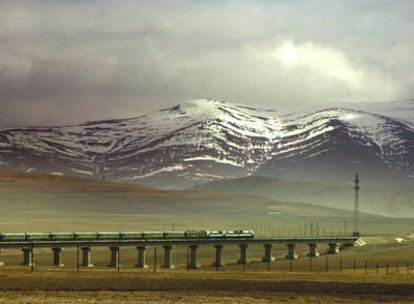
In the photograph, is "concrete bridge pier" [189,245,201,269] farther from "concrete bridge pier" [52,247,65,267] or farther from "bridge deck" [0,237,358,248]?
"concrete bridge pier" [52,247,65,267]

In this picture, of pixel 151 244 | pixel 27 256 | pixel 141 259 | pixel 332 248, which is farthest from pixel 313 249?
pixel 27 256

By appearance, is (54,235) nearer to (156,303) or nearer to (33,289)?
(33,289)

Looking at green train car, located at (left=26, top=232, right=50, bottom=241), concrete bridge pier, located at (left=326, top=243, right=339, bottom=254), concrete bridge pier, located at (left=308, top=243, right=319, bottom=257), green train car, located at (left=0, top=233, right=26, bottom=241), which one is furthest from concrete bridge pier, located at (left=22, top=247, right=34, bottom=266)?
concrete bridge pier, located at (left=326, top=243, right=339, bottom=254)

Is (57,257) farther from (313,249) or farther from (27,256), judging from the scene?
(313,249)

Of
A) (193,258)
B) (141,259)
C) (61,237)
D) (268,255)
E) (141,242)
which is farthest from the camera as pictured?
(268,255)

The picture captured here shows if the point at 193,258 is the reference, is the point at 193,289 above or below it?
above

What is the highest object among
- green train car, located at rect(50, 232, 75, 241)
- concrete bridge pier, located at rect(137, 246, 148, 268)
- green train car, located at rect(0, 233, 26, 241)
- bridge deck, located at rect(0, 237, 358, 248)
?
green train car, located at rect(0, 233, 26, 241)

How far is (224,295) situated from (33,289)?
45.1 feet

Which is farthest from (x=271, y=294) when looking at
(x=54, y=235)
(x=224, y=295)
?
(x=54, y=235)

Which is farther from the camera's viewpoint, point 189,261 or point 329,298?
point 189,261

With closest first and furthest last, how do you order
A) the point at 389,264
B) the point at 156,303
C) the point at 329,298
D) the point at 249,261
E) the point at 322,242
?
the point at 156,303 → the point at 329,298 → the point at 389,264 → the point at 249,261 → the point at 322,242

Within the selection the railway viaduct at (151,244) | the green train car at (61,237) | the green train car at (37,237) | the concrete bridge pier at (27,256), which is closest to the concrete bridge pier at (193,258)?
the railway viaduct at (151,244)

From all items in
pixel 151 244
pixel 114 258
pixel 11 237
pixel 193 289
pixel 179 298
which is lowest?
pixel 114 258

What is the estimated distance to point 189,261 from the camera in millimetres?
161500
